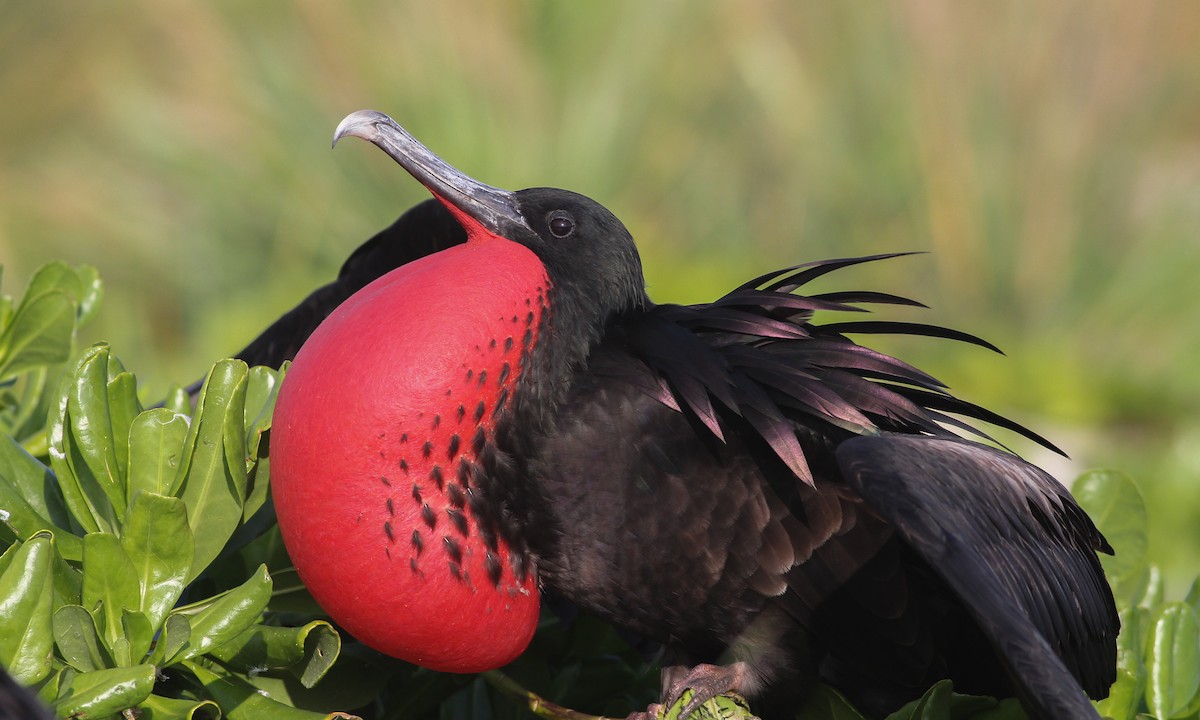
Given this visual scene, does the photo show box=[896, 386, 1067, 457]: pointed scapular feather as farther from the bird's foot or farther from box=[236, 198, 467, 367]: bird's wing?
box=[236, 198, 467, 367]: bird's wing

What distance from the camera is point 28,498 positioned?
52.0 inches

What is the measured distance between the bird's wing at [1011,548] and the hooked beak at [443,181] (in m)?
0.51

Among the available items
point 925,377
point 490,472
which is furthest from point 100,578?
point 925,377

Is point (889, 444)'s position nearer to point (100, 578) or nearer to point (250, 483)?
point (250, 483)

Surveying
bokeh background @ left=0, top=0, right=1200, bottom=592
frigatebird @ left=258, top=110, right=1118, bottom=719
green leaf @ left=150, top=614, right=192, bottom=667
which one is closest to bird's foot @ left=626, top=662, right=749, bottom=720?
frigatebird @ left=258, top=110, right=1118, bottom=719

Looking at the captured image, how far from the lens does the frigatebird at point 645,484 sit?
1.35 metres

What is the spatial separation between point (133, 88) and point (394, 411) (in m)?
4.43

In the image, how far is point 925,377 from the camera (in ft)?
5.30

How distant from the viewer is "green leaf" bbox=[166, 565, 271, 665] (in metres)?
1.20

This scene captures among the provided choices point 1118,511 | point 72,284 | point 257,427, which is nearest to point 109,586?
point 257,427

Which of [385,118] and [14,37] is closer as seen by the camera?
[385,118]

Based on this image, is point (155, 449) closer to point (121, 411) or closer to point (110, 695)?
point (121, 411)

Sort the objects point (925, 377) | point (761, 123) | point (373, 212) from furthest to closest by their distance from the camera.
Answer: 1. point (761, 123)
2. point (373, 212)
3. point (925, 377)

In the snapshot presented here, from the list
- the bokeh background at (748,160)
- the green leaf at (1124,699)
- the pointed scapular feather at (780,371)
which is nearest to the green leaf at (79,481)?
the pointed scapular feather at (780,371)
